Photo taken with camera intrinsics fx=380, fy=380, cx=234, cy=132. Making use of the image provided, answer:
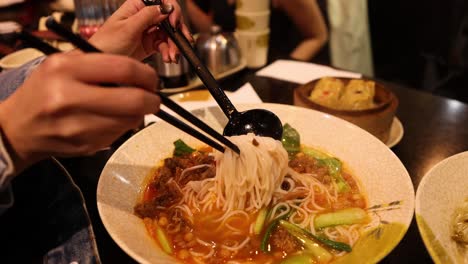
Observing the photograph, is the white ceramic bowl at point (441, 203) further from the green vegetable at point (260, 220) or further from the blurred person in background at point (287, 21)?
the blurred person in background at point (287, 21)

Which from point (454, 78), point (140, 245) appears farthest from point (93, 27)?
point (454, 78)

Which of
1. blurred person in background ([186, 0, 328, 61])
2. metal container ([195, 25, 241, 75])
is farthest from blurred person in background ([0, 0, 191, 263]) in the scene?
blurred person in background ([186, 0, 328, 61])

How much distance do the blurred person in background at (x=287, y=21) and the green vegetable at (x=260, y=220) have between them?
2.83m

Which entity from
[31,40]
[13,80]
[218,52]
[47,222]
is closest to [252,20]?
[218,52]

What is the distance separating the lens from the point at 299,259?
4.65 ft

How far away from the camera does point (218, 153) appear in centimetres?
181

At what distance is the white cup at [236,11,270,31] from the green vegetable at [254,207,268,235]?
79.2 inches

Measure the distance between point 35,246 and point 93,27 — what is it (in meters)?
2.38

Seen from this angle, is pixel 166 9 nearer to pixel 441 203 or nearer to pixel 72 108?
pixel 72 108

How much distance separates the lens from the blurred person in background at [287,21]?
4.55 meters

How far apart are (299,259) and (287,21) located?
4224 millimetres

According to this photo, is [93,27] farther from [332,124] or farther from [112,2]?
[332,124]

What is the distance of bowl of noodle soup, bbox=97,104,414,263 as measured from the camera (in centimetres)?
144

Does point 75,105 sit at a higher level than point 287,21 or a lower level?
higher
